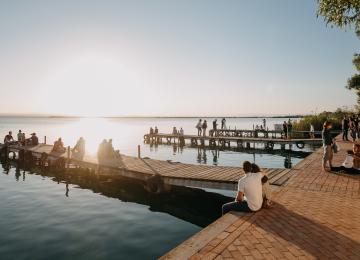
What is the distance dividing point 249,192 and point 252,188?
183 mm

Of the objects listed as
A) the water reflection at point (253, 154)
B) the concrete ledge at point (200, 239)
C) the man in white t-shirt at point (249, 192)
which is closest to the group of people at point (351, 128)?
the water reflection at point (253, 154)

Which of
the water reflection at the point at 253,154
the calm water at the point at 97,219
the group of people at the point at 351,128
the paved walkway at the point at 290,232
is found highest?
the group of people at the point at 351,128

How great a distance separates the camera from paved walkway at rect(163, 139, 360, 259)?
6.11 meters

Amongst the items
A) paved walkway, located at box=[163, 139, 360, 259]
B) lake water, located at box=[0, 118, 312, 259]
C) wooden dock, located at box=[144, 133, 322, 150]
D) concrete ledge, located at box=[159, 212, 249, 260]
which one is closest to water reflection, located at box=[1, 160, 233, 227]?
lake water, located at box=[0, 118, 312, 259]

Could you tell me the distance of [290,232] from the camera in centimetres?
722

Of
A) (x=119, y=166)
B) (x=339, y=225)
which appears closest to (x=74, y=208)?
(x=119, y=166)

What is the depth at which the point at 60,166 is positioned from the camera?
25328 mm

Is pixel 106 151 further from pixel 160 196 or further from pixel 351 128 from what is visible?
pixel 351 128

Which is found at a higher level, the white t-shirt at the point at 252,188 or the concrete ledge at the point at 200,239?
the white t-shirt at the point at 252,188

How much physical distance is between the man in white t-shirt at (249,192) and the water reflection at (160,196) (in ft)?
15.0

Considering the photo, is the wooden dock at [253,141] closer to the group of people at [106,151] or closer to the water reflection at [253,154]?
the water reflection at [253,154]

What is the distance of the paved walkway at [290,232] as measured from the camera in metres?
6.11

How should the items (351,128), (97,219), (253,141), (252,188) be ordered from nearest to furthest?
1. (252,188)
2. (97,219)
3. (351,128)
4. (253,141)

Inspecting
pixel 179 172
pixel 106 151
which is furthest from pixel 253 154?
pixel 179 172
